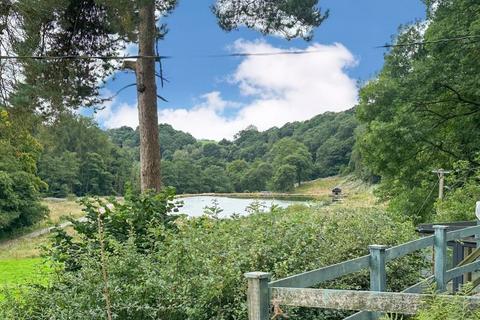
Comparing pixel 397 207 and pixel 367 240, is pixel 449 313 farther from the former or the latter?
pixel 397 207

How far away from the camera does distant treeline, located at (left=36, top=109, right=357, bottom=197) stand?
158ft

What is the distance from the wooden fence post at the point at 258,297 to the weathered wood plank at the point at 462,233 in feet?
9.20

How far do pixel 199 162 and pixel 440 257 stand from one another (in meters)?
49.9

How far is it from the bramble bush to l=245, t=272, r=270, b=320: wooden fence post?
6.12ft

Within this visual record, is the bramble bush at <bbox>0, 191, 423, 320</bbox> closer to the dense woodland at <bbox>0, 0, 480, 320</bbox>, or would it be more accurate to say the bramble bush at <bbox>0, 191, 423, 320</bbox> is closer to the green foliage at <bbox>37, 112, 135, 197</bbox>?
the dense woodland at <bbox>0, 0, 480, 320</bbox>

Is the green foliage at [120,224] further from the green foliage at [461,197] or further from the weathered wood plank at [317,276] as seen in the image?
the green foliage at [461,197]

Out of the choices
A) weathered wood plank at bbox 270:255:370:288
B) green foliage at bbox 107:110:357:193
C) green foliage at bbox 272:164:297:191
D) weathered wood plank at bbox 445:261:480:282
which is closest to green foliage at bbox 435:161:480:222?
weathered wood plank at bbox 445:261:480:282

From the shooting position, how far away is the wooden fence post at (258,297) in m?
2.18

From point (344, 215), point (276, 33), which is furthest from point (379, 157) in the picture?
point (344, 215)

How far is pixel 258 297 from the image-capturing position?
2.20 metres

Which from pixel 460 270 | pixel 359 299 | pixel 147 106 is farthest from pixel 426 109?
pixel 359 299

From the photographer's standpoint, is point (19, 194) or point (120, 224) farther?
point (19, 194)

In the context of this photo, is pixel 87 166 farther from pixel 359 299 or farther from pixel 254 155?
pixel 359 299

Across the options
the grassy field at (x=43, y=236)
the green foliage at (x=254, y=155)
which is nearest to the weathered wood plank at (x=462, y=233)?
the grassy field at (x=43, y=236)
